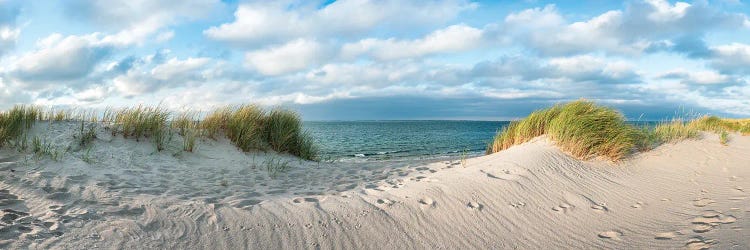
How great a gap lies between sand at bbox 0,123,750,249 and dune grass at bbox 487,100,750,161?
0.51 metres

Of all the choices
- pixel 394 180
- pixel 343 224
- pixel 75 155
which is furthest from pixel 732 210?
pixel 75 155

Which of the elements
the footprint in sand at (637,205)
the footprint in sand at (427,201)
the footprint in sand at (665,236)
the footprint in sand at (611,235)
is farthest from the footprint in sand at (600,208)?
the footprint in sand at (427,201)

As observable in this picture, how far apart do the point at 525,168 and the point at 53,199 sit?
6.44 metres

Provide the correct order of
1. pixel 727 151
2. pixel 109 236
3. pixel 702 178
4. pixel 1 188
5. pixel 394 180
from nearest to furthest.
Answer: pixel 109 236
pixel 1 188
pixel 394 180
pixel 702 178
pixel 727 151

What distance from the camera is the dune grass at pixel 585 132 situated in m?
9.20

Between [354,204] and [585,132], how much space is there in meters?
6.01

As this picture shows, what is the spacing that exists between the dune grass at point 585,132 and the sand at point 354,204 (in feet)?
1.66

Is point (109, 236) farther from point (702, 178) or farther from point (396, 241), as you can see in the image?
point (702, 178)

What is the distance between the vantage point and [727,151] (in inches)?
432

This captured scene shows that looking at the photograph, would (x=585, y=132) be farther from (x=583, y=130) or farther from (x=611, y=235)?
(x=611, y=235)

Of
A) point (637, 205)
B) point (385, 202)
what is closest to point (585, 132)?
point (637, 205)

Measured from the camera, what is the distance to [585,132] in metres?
9.32

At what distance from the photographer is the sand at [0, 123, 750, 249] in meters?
4.53

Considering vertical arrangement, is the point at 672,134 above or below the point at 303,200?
→ above
